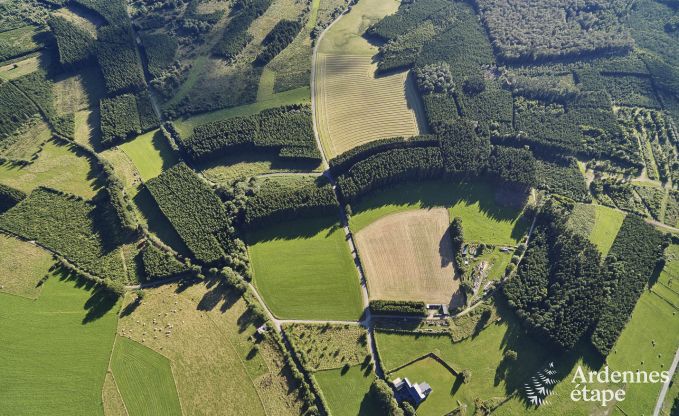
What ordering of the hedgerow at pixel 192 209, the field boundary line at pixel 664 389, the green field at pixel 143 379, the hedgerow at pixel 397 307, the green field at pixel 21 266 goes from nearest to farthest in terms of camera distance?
the green field at pixel 143 379
the field boundary line at pixel 664 389
the hedgerow at pixel 397 307
the green field at pixel 21 266
the hedgerow at pixel 192 209

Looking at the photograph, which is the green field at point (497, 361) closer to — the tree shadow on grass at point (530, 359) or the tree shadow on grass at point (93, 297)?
the tree shadow on grass at point (530, 359)

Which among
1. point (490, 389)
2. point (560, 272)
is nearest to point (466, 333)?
point (490, 389)

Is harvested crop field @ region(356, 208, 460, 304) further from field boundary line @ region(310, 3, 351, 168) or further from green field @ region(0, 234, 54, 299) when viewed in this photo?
green field @ region(0, 234, 54, 299)

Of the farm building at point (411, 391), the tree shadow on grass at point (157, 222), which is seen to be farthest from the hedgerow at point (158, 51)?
the farm building at point (411, 391)

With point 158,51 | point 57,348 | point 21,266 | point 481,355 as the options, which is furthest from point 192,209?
point 481,355

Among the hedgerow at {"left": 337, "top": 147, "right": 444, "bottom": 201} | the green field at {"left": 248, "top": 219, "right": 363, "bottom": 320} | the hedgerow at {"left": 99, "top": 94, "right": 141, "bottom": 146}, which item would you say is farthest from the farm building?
the hedgerow at {"left": 99, "top": 94, "right": 141, "bottom": 146}

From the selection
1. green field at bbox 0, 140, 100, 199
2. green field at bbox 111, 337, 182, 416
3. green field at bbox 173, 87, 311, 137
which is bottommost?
green field at bbox 111, 337, 182, 416

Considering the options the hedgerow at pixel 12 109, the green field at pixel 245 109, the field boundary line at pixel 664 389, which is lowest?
the field boundary line at pixel 664 389

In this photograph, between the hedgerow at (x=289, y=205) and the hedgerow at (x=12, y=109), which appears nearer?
the hedgerow at (x=289, y=205)
